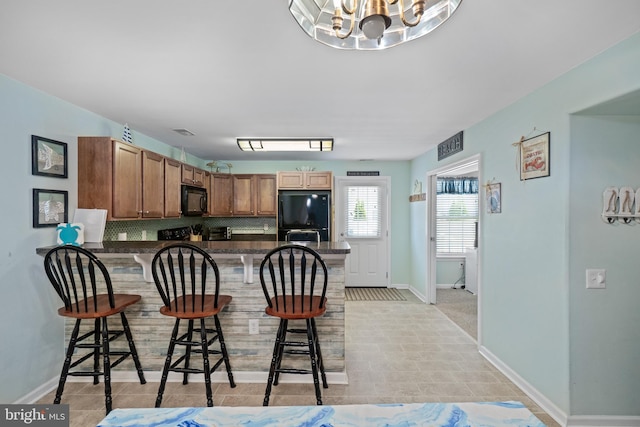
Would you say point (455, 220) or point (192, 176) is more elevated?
point (192, 176)

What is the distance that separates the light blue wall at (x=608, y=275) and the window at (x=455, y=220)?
3.64 metres

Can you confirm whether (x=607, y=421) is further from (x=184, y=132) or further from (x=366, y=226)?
(x=184, y=132)

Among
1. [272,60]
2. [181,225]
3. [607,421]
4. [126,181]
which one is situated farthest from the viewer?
[181,225]

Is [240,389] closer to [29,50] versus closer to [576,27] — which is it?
[29,50]

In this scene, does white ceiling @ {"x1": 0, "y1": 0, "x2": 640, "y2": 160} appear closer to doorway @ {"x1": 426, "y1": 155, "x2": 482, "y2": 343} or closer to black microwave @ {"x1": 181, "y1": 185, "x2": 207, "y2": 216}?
black microwave @ {"x1": 181, "y1": 185, "x2": 207, "y2": 216}

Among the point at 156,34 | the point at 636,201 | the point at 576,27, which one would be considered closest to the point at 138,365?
the point at 156,34

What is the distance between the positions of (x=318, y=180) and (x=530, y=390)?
12.0 feet

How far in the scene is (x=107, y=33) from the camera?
1547 mm

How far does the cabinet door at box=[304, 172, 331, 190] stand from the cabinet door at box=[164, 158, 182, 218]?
1.96 metres

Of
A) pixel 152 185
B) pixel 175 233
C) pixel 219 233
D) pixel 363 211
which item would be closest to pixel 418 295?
pixel 363 211

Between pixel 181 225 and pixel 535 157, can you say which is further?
pixel 181 225

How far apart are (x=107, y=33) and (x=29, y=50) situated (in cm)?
62

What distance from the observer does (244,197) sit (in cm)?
500

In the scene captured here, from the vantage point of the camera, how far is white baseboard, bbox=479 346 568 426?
79.2 inches
